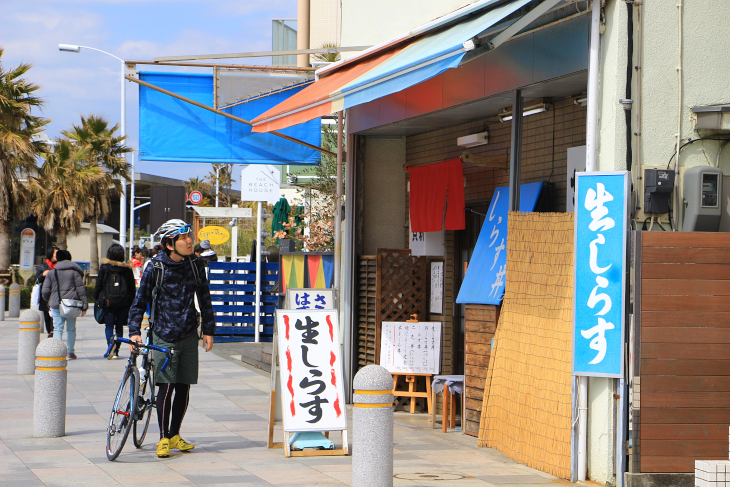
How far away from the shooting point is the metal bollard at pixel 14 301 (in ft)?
88.8

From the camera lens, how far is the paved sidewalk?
271 inches

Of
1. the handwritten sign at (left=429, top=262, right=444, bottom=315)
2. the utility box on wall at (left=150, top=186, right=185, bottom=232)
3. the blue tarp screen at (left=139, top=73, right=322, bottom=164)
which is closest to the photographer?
the handwritten sign at (left=429, top=262, right=444, bottom=315)

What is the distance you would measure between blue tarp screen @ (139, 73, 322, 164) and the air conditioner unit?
265 centimetres

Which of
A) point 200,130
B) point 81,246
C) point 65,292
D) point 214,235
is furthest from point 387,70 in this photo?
point 81,246

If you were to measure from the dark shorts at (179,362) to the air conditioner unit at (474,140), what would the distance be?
14.1 ft

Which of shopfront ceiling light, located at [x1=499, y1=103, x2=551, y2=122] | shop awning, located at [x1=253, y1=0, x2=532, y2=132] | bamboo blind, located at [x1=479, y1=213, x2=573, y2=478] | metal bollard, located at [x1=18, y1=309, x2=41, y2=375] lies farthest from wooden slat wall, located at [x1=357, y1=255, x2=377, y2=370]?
metal bollard, located at [x1=18, y1=309, x2=41, y2=375]

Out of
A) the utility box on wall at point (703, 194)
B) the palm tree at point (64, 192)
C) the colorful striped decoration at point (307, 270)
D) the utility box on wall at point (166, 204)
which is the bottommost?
the colorful striped decoration at point (307, 270)

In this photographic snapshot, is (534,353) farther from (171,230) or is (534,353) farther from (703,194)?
(171,230)

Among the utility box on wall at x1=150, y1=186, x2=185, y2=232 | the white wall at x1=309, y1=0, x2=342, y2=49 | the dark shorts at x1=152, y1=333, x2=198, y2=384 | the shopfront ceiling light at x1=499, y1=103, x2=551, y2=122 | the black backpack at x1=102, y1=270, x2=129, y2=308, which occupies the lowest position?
the dark shorts at x1=152, y1=333, x2=198, y2=384

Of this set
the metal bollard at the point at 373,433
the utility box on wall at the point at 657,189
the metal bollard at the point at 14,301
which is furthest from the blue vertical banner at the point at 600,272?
the metal bollard at the point at 14,301

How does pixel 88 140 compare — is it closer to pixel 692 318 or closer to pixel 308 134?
pixel 308 134

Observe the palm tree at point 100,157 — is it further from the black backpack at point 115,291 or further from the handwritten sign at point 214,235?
the black backpack at point 115,291

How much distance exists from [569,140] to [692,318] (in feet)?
8.36

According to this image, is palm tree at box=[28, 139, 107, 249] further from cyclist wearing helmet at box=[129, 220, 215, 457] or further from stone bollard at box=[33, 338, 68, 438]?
cyclist wearing helmet at box=[129, 220, 215, 457]
